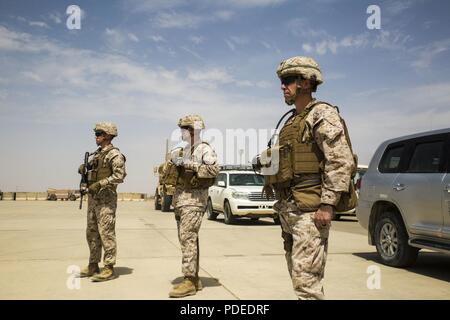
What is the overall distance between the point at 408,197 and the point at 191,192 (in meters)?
A: 3.10

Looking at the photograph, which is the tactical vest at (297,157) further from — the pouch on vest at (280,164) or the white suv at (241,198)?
the white suv at (241,198)

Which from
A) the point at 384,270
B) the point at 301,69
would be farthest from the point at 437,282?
the point at 301,69

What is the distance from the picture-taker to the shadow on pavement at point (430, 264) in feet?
Answer: 20.0

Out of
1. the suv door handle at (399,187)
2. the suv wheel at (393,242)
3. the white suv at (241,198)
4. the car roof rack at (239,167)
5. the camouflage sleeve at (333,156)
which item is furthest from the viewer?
the car roof rack at (239,167)

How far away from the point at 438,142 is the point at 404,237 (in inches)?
56.1

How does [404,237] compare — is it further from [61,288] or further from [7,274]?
[7,274]

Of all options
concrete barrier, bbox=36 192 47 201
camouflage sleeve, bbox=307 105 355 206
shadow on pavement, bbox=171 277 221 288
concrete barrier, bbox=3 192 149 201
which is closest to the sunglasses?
camouflage sleeve, bbox=307 105 355 206

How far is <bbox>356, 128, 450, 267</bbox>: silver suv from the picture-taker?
18.4 ft

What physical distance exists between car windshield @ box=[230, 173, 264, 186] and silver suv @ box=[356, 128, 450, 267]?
289 inches

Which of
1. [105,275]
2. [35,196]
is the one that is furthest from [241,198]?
[35,196]

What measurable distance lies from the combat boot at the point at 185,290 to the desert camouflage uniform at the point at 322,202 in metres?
2.05

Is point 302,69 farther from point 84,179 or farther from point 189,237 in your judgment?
Result: point 84,179

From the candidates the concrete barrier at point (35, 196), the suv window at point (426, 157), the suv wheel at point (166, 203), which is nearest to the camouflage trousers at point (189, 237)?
the suv window at point (426, 157)

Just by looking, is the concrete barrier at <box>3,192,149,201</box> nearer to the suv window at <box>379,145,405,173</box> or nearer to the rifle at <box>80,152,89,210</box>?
the rifle at <box>80,152,89,210</box>
